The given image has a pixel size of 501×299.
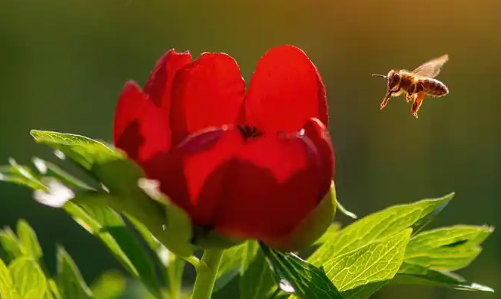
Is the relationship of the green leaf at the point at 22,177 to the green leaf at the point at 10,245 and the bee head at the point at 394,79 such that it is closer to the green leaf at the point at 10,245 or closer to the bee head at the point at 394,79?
the green leaf at the point at 10,245

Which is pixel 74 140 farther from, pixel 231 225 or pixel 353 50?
pixel 353 50

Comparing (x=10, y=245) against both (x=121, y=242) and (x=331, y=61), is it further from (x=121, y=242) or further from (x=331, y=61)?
(x=331, y=61)

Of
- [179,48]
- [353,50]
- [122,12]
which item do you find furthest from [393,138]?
[122,12]

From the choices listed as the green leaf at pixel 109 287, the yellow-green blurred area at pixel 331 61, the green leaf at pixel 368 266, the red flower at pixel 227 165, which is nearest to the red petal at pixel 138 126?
the red flower at pixel 227 165

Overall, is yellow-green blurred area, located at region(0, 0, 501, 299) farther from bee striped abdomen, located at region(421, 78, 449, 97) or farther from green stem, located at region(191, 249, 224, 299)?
green stem, located at region(191, 249, 224, 299)

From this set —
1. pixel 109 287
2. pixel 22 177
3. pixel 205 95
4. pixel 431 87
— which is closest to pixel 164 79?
pixel 205 95

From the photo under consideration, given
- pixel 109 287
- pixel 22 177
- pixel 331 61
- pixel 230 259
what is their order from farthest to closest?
1. pixel 331 61
2. pixel 109 287
3. pixel 230 259
4. pixel 22 177
